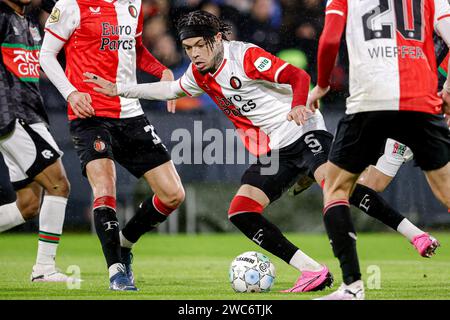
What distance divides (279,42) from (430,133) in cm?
714

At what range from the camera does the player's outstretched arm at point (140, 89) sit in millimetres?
6496

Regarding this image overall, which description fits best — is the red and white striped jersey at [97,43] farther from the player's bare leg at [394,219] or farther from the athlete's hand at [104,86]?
the player's bare leg at [394,219]

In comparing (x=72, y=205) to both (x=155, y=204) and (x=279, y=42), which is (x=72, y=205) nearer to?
(x=279, y=42)

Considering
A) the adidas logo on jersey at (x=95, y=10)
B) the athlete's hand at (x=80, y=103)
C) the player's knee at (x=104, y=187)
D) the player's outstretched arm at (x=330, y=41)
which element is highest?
the player's outstretched arm at (x=330, y=41)

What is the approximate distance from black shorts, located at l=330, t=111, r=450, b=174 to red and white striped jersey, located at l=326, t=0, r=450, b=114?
0.16 ft

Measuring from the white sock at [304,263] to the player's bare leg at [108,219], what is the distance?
1142 mm

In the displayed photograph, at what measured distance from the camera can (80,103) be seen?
6.51m

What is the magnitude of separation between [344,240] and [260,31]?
719cm

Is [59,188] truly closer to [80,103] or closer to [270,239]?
[80,103]

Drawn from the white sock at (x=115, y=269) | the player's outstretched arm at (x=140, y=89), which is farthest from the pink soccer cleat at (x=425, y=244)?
the white sock at (x=115, y=269)

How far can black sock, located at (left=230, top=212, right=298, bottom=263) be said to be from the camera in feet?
20.5

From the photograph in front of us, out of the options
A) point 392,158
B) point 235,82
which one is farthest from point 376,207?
point 235,82

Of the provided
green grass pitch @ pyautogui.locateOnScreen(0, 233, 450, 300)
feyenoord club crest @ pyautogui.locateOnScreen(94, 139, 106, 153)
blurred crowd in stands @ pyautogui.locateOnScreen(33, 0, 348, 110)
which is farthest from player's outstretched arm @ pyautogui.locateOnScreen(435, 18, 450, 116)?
blurred crowd in stands @ pyautogui.locateOnScreen(33, 0, 348, 110)

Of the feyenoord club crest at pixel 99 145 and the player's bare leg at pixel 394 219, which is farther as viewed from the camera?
the player's bare leg at pixel 394 219
